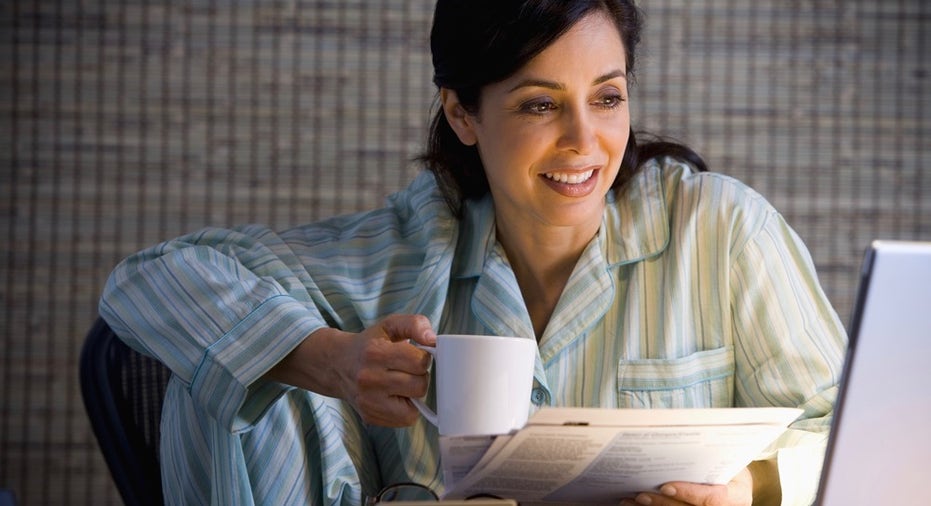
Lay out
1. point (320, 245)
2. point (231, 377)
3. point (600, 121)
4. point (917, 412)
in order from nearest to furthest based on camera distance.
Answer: point (917, 412), point (231, 377), point (600, 121), point (320, 245)

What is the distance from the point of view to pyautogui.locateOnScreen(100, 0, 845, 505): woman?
1.25 metres

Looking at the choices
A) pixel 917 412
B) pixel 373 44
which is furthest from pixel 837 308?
pixel 917 412

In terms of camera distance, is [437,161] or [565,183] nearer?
[565,183]

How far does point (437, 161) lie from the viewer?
5.31ft

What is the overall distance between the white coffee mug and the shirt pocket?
464 millimetres

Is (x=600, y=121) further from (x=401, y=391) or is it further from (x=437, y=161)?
(x=401, y=391)

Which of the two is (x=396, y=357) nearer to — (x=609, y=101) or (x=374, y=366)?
(x=374, y=366)

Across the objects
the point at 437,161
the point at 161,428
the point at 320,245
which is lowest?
the point at 161,428

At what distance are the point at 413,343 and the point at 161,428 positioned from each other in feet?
1.40

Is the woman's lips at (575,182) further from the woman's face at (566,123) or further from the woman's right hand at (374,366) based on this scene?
the woman's right hand at (374,366)

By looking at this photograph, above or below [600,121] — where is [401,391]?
below

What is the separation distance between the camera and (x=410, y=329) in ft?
3.52

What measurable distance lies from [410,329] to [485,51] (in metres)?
0.46

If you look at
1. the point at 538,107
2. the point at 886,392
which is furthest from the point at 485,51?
the point at 886,392
